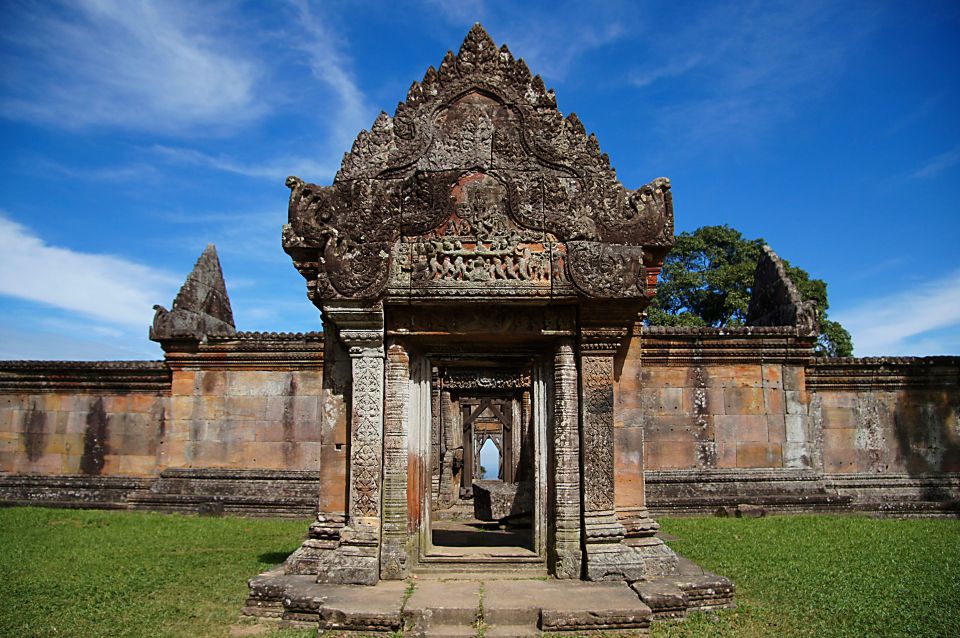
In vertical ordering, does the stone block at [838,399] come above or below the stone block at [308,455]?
above

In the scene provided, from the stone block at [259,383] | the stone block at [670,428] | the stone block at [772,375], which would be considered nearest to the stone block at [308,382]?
the stone block at [259,383]

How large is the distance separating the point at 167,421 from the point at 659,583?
1104 cm

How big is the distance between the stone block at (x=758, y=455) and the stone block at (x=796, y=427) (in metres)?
0.33

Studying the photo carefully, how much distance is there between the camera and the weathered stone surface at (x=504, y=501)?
478 inches

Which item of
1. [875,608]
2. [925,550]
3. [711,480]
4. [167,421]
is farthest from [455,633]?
[167,421]

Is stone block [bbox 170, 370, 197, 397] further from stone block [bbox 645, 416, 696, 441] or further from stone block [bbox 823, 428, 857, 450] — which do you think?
stone block [bbox 823, 428, 857, 450]

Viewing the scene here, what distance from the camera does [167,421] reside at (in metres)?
14.0

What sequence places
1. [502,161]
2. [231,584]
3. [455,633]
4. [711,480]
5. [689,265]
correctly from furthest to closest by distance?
[689,265] < [711,480] < [231,584] < [502,161] < [455,633]

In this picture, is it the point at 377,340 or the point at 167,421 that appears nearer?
the point at 377,340

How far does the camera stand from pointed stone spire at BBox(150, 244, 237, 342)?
45.0 feet

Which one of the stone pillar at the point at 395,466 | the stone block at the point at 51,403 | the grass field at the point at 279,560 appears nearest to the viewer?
the grass field at the point at 279,560

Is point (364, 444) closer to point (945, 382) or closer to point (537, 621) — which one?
point (537, 621)

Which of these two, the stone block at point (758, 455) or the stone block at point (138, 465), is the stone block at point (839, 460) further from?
the stone block at point (138, 465)

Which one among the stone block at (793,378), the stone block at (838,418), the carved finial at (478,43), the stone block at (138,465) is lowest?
the stone block at (138,465)
